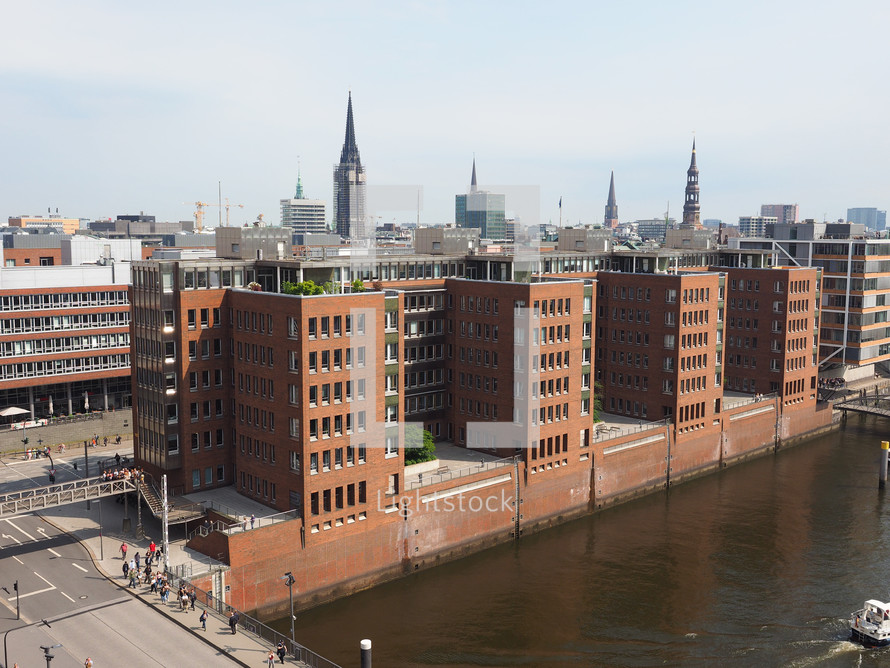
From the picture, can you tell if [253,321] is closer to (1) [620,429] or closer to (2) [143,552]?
(2) [143,552]

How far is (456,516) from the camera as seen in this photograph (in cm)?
8869

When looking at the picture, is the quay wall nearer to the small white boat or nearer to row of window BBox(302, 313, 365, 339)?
row of window BBox(302, 313, 365, 339)

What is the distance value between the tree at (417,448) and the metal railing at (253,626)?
86.2ft

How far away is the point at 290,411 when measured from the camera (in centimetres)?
7650

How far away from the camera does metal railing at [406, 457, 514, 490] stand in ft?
285

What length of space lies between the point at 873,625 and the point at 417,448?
46.4m

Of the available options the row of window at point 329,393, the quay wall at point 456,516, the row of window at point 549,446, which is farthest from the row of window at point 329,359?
the row of window at point 549,446

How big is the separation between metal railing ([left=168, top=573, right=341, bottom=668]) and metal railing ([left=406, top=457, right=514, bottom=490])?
22.4 m

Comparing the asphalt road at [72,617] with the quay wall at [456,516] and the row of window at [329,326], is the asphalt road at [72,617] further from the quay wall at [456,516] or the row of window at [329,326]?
the row of window at [329,326]

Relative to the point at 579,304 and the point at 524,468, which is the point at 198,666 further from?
the point at 579,304

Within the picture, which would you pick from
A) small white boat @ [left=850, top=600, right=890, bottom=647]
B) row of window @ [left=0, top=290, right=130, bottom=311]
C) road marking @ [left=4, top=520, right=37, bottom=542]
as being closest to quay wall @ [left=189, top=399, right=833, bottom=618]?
road marking @ [left=4, top=520, right=37, bottom=542]

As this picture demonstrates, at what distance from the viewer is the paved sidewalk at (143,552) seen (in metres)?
Answer: 62.2

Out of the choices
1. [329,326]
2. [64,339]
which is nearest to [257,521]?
[329,326]

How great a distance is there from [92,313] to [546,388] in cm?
7024
